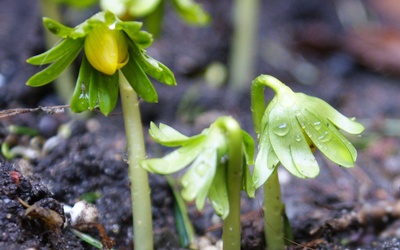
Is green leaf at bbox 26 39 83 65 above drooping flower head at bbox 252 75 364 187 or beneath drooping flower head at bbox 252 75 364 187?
above

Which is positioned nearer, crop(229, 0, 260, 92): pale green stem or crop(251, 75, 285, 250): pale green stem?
crop(251, 75, 285, 250): pale green stem

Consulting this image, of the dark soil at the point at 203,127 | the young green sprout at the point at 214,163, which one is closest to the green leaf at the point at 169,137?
the young green sprout at the point at 214,163

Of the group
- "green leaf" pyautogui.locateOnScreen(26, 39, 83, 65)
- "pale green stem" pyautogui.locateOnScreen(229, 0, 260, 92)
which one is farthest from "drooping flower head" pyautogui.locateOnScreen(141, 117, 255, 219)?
"pale green stem" pyautogui.locateOnScreen(229, 0, 260, 92)

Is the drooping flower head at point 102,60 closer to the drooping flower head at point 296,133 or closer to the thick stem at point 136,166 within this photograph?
the thick stem at point 136,166

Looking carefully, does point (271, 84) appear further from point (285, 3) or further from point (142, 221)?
point (285, 3)

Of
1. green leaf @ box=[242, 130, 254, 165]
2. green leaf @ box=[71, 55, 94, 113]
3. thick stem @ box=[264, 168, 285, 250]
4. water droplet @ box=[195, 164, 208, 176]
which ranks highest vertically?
green leaf @ box=[71, 55, 94, 113]

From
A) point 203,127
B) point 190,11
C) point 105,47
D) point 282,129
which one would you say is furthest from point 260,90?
point 203,127

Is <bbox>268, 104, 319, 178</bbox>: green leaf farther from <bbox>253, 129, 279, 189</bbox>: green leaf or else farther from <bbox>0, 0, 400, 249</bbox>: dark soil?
<bbox>0, 0, 400, 249</bbox>: dark soil
